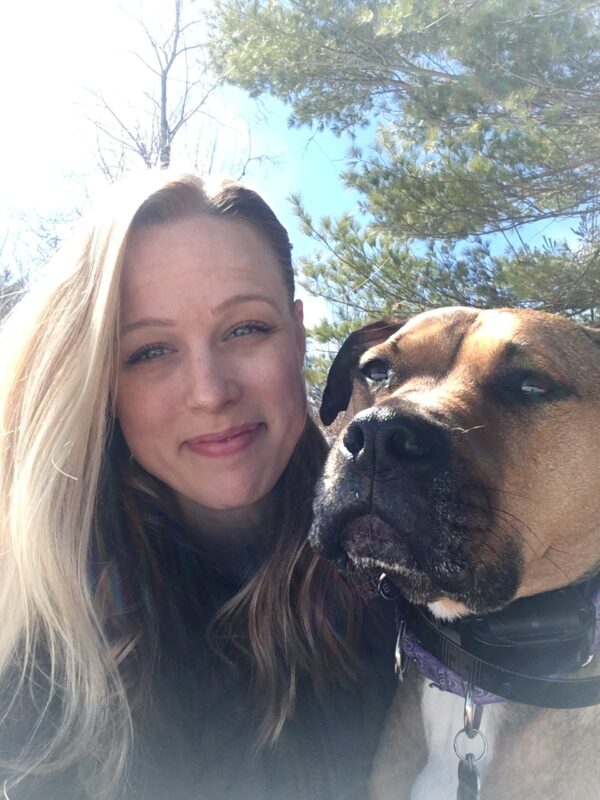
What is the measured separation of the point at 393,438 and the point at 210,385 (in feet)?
2.66

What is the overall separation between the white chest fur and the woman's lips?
1.09 metres

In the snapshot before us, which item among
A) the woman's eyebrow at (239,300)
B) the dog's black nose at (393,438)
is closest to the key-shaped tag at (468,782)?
the dog's black nose at (393,438)

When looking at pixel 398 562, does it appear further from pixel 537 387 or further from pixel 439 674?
pixel 537 387

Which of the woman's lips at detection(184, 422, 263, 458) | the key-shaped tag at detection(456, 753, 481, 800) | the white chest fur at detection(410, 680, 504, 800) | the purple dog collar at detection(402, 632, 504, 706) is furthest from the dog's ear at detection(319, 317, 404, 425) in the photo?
the key-shaped tag at detection(456, 753, 481, 800)

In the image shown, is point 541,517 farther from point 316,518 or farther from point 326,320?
point 326,320

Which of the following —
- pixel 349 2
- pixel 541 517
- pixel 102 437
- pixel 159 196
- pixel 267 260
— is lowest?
pixel 541 517

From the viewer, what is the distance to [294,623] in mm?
2691

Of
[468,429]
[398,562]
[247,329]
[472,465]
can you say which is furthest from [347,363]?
[398,562]

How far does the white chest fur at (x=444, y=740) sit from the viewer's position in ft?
7.98

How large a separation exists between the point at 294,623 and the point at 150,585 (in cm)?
55

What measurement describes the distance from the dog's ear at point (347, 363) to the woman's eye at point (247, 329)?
0.58 m

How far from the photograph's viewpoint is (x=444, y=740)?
8.29ft

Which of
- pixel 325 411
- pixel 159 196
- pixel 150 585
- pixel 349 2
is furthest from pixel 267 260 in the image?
pixel 349 2

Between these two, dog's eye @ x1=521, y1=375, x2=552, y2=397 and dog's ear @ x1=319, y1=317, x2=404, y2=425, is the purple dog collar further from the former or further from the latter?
dog's ear @ x1=319, y1=317, x2=404, y2=425
